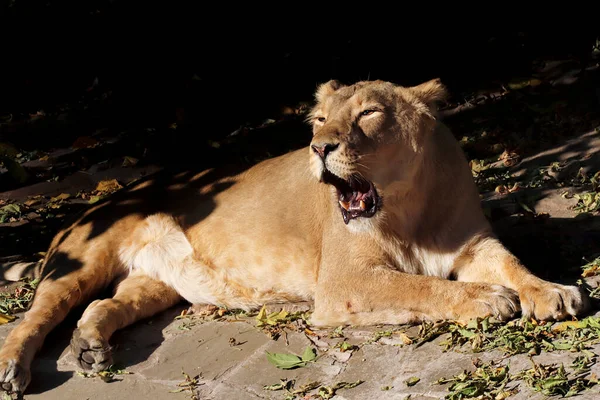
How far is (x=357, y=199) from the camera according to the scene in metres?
4.67

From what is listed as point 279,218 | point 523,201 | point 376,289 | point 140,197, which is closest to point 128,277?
point 140,197

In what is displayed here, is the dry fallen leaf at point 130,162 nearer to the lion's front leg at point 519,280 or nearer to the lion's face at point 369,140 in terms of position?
the lion's face at point 369,140

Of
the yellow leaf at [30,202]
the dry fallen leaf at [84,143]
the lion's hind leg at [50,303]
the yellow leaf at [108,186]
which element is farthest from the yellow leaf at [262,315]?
the dry fallen leaf at [84,143]

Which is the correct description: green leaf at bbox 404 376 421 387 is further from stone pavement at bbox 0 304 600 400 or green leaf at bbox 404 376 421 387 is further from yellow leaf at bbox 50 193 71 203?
yellow leaf at bbox 50 193 71 203

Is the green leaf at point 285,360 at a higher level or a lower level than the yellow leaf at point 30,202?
lower

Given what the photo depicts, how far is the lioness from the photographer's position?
4461 millimetres

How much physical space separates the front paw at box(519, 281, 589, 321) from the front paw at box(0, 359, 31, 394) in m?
2.52

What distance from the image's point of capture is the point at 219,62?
31.8 feet

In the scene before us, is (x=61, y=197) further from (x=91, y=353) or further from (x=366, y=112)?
(x=366, y=112)

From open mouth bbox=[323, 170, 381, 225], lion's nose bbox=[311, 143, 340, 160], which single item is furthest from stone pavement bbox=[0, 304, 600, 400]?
lion's nose bbox=[311, 143, 340, 160]

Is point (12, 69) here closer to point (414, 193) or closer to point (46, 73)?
point (46, 73)

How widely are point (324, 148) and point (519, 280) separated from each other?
1.14 metres

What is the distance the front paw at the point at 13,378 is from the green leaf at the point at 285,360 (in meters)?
1.28

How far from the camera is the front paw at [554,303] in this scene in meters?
4.09
